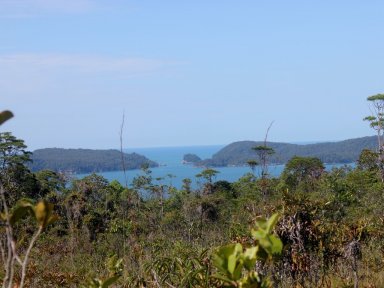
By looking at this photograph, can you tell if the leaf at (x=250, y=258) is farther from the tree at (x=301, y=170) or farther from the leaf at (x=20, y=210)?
the tree at (x=301, y=170)

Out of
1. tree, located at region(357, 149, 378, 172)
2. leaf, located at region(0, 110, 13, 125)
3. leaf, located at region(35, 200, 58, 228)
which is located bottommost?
tree, located at region(357, 149, 378, 172)

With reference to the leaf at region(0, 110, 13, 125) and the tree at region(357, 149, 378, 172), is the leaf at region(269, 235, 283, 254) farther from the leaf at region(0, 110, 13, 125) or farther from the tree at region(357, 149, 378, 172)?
the tree at region(357, 149, 378, 172)

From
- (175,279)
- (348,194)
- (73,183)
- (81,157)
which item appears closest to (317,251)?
(175,279)

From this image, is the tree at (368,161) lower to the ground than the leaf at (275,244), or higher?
lower

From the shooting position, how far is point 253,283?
92cm

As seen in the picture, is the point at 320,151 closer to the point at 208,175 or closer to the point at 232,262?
the point at 208,175

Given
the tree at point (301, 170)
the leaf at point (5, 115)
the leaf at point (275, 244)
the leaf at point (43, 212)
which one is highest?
the leaf at point (5, 115)

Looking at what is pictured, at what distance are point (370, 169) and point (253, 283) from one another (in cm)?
2032

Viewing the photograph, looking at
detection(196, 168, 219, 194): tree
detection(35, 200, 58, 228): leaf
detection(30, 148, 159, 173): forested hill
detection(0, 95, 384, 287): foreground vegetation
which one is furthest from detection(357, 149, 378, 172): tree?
detection(30, 148, 159, 173): forested hill

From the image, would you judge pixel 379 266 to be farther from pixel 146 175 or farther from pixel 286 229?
pixel 146 175

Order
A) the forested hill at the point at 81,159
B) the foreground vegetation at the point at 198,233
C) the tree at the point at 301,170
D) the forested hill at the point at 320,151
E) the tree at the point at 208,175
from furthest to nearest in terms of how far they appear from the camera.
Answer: the forested hill at the point at 320,151, the forested hill at the point at 81,159, the tree at the point at 301,170, the tree at the point at 208,175, the foreground vegetation at the point at 198,233

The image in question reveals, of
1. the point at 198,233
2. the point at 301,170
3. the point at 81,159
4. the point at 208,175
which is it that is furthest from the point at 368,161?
the point at 81,159

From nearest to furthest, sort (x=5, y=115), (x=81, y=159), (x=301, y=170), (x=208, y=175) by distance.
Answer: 1. (x=5, y=115)
2. (x=208, y=175)
3. (x=301, y=170)
4. (x=81, y=159)

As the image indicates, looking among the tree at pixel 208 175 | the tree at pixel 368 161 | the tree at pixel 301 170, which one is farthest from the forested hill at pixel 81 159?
the tree at pixel 368 161
